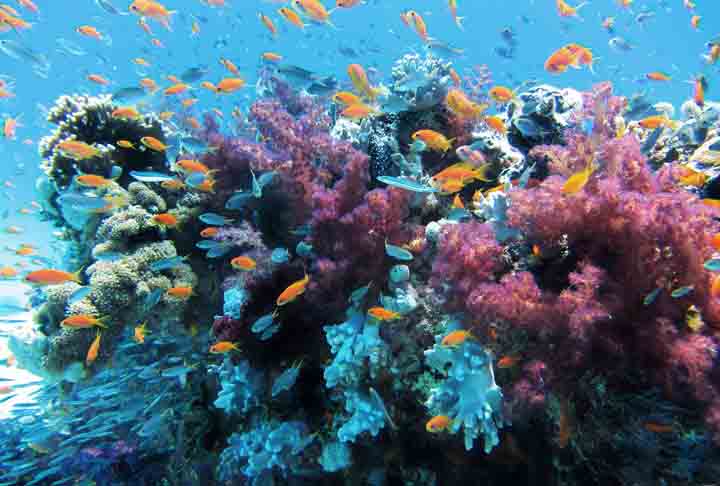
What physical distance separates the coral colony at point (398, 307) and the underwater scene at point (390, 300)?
22 mm

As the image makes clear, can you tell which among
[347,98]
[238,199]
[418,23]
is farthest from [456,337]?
[418,23]

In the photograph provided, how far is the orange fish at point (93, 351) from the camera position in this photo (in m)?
4.23

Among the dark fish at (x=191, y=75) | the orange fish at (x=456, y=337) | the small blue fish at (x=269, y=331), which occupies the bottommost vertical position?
the small blue fish at (x=269, y=331)

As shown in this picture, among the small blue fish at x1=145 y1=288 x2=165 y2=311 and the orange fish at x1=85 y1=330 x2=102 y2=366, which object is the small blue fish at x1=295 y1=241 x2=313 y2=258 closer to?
the small blue fish at x1=145 y1=288 x2=165 y2=311

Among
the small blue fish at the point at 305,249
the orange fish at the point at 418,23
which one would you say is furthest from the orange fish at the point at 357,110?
the orange fish at the point at 418,23

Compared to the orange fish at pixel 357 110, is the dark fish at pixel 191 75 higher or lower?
lower

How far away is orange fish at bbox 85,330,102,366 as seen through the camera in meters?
4.23

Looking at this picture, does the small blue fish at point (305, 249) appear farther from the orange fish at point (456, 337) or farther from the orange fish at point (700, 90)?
the orange fish at point (700, 90)

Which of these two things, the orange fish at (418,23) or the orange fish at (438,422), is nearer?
the orange fish at (438,422)

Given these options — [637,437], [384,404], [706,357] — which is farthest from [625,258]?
[384,404]

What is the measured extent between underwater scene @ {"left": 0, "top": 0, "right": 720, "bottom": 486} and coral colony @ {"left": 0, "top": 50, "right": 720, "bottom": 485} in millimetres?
22

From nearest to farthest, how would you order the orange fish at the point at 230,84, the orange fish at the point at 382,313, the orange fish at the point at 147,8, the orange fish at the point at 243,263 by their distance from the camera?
the orange fish at the point at 382,313, the orange fish at the point at 243,263, the orange fish at the point at 230,84, the orange fish at the point at 147,8

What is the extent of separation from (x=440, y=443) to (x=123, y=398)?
4.09 m

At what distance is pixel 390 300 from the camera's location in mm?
3402
